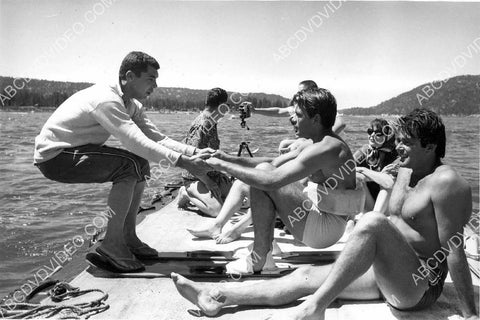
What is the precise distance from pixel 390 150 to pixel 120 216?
3.38 m

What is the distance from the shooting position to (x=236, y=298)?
10.4 ft

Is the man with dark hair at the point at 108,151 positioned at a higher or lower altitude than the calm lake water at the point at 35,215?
higher

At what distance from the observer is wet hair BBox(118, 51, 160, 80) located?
439cm

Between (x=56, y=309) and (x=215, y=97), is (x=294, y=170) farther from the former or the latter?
(x=215, y=97)

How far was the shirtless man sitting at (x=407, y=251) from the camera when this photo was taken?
2729 millimetres

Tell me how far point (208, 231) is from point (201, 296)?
2008mm

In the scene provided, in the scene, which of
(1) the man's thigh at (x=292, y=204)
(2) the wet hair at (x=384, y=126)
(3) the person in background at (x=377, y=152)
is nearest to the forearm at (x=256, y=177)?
(1) the man's thigh at (x=292, y=204)

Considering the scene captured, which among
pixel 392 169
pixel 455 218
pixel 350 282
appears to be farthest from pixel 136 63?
Answer: pixel 392 169

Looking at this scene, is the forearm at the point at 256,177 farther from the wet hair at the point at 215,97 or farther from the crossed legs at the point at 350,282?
the wet hair at the point at 215,97

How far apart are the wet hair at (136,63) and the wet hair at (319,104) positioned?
4.84 feet

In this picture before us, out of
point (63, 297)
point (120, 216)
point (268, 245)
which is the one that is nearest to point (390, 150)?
point (268, 245)

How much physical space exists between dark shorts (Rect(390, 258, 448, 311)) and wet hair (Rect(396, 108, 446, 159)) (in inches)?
26.3

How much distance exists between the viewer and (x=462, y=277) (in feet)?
8.98

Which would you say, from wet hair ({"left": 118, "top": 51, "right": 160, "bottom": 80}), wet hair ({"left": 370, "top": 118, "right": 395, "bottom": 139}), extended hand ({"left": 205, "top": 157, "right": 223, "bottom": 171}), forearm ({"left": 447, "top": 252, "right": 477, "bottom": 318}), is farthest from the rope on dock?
wet hair ({"left": 370, "top": 118, "right": 395, "bottom": 139})
